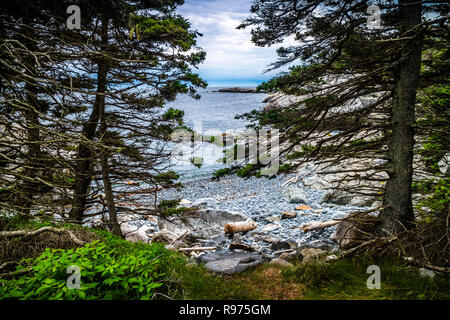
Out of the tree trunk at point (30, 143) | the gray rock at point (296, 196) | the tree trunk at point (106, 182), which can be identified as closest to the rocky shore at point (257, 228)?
the gray rock at point (296, 196)

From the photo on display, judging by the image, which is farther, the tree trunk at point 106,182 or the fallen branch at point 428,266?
the tree trunk at point 106,182

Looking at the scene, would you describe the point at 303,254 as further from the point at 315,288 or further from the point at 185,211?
the point at 185,211

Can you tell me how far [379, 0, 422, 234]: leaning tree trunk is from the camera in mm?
4074

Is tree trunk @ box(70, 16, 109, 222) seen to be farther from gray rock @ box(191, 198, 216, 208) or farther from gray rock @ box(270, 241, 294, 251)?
gray rock @ box(191, 198, 216, 208)

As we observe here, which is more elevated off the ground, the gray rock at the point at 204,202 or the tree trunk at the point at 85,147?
the tree trunk at the point at 85,147

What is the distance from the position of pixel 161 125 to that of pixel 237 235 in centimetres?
458

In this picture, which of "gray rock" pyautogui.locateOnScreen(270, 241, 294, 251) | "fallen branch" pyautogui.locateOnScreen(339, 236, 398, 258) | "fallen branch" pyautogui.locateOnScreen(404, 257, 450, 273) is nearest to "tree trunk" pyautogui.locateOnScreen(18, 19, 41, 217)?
"fallen branch" pyautogui.locateOnScreen(339, 236, 398, 258)

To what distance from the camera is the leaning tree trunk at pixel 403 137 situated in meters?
4.07

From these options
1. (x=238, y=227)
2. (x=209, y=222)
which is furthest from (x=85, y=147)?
(x=238, y=227)

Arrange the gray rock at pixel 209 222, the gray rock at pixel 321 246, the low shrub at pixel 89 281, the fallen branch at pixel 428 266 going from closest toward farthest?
the low shrub at pixel 89 281 → the fallen branch at pixel 428 266 → the gray rock at pixel 321 246 → the gray rock at pixel 209 222

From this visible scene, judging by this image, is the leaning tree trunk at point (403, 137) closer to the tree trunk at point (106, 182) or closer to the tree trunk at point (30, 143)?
the tree trunk at point (30, 143)

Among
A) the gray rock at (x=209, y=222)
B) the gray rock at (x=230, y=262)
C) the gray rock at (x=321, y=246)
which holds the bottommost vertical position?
the gray rock at (x=209, y=222)
